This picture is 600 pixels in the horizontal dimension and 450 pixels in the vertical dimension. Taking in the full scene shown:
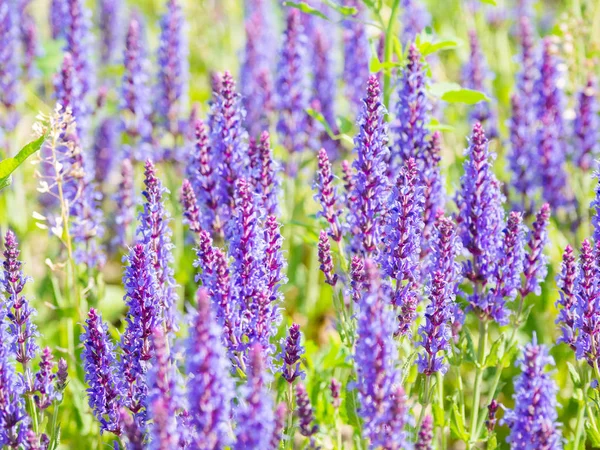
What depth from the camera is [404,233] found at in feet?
13.3

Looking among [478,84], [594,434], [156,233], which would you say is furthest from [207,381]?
[478,84]

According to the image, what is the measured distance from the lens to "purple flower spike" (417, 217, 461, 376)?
3854 mm

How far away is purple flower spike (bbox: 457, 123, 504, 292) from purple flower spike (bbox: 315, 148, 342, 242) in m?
0.71

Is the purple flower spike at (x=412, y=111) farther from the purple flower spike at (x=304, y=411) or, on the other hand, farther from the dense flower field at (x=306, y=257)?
the purple flower spike at (x=304, y=411)

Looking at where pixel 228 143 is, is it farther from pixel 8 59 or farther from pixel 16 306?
pixel 8 59

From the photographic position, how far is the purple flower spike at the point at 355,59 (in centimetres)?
736

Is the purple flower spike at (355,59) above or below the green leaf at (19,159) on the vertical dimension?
above

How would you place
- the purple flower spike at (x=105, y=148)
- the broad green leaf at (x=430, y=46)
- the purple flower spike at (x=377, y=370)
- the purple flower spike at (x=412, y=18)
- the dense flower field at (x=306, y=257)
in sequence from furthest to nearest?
the purple flower spike at (x=105, y=148)
the purple flower spike at (x=412, y=18)
the broad green leaf at (x=430, y=46)
the dense flower field at (x=306, y=257)
the purple flower spike at (x=377, y=370)

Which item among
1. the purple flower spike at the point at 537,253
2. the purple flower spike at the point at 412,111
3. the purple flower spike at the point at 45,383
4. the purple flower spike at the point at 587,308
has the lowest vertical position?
the purple flower spike at the point at 45,383

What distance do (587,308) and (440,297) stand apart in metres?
0.75

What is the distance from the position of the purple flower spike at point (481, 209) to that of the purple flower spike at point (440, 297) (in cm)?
24

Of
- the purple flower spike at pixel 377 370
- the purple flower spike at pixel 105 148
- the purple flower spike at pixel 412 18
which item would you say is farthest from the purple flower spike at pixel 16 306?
the purple flower spike at pixel 412 18

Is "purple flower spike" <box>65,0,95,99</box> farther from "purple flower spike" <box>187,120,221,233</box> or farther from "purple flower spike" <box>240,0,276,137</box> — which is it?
"purple flower spike" <box>187,120,221,233</box>

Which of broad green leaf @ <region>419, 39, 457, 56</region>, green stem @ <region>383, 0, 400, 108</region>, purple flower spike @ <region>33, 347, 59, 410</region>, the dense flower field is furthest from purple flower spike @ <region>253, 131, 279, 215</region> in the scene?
purple flower spike @ <region>33, 347, 59, 410</region>
